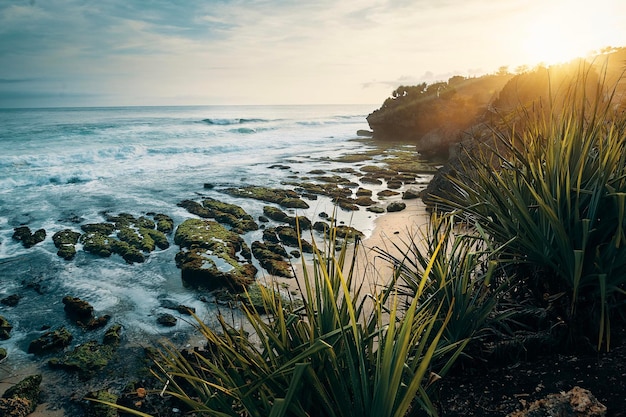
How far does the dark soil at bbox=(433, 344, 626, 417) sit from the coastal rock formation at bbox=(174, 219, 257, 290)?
545cm

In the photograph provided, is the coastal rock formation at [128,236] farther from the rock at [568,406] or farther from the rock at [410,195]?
the rock at [568,406]

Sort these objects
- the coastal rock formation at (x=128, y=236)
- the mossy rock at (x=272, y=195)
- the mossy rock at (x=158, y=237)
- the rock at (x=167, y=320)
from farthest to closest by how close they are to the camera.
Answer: the mossy rock at (x=272, y=195) < the mossy rock at (x=158, y=237) < the coastal rock formation at (x=128, y=236) < the rock at (x=167, y=320)

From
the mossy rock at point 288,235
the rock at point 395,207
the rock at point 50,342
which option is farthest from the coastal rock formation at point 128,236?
the rock at point 395,207

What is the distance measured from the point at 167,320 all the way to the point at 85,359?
1.44m

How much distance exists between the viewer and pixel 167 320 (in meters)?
7.77

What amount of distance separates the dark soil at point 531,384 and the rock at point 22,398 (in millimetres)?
5329

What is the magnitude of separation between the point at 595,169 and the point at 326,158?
26.4 metres

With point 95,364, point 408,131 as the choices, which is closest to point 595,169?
point 95,364

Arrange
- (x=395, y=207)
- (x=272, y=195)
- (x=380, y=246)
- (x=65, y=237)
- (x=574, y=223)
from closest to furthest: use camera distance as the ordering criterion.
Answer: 1. (x=574, y=223)
2. (x=380, y=246)
3. (x=65, y=237)
4. (x=395, y=207)
5. (x=272, y=195)

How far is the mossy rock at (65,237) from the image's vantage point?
40.6ft

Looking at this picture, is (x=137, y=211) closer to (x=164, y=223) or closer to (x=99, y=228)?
(x=99, y=228)

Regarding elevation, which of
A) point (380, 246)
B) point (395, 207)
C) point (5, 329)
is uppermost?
point (395, 207)

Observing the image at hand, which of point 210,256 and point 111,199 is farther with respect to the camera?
point 111,199

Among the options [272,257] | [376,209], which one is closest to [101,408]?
[272,257]
